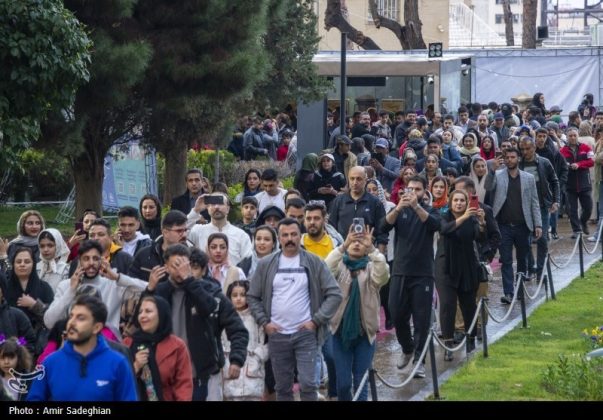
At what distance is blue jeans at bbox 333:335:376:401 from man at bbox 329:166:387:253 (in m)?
2.63

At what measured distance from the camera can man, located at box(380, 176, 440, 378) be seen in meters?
12.4

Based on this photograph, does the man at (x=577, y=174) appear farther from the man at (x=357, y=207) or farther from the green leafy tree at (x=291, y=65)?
the man at (x=357, y=207)

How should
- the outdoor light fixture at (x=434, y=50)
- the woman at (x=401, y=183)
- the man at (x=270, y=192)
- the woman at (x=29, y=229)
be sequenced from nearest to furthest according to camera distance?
the woman at (x=29, y=229)
the man at (x=270, y=192)
the woman at (x=401, y=183)
the outdoor light fixture at (x=434, y=50)

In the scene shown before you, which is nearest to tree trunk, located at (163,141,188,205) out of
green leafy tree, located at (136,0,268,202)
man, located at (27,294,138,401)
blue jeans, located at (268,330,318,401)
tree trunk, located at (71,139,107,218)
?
tree trunk, located at (71,139,107,218)

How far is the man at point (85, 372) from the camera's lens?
7230 mm

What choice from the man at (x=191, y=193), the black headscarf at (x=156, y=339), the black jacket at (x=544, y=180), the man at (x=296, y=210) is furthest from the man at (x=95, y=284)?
the black jacket at (x=544, y=180)

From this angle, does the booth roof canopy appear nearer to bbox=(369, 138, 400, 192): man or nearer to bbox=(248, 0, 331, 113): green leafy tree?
bbox=(248, 0, 331, 113): green leafy tree

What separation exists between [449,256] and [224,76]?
729cm

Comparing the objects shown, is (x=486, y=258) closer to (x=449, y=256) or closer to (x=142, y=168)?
(x=449, y=256)

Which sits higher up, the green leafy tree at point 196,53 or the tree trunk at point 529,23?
the tree trunk at point 529,23

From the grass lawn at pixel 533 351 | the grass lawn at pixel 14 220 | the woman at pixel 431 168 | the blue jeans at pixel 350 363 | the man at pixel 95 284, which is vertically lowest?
the grass lawn at pixel 533 351

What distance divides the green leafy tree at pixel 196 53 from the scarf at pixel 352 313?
9194 millimetres

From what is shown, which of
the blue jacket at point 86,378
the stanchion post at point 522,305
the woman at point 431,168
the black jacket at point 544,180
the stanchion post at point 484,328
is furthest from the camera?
the black jacket at point 544,180
